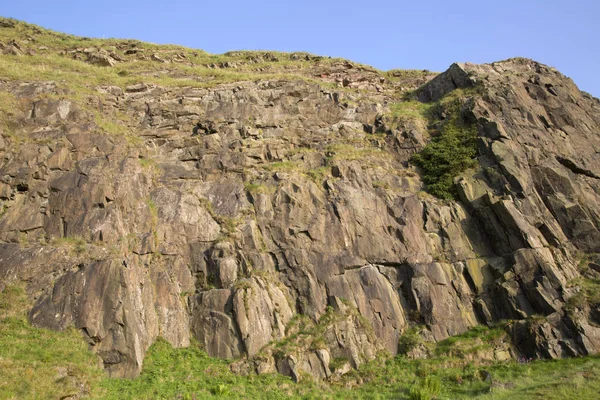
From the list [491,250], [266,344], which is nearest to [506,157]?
[491,250]

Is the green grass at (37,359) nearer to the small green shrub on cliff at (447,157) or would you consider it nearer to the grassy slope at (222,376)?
the grassy slope at (222,376)

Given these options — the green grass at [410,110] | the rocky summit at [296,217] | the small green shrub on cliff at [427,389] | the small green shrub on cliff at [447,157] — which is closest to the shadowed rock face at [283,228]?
the rocky summit at [296,217]

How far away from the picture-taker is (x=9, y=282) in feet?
50.9

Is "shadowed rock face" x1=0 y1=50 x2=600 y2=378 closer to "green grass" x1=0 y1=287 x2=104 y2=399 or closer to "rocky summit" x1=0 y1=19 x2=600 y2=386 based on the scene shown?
"rocky summit" x1=0 y1=19 x2=600 y2=386

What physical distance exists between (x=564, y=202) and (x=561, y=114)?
8.36 m

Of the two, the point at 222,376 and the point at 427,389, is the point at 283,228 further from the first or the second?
the point at 427,389

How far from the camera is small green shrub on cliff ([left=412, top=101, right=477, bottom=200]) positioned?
23.6 m

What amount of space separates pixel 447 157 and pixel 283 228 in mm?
11202

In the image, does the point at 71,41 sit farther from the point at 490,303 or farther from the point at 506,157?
the point at 490,303

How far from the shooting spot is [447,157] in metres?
24.8

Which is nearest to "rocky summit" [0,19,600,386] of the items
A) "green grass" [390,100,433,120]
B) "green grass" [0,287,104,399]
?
"green grass" [390,100,433,120]

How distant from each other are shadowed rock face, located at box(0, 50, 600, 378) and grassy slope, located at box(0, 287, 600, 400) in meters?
0.57

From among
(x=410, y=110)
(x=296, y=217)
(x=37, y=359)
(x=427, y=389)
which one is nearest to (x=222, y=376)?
(x=37, y=359)

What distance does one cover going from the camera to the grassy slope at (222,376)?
12.9 meters
